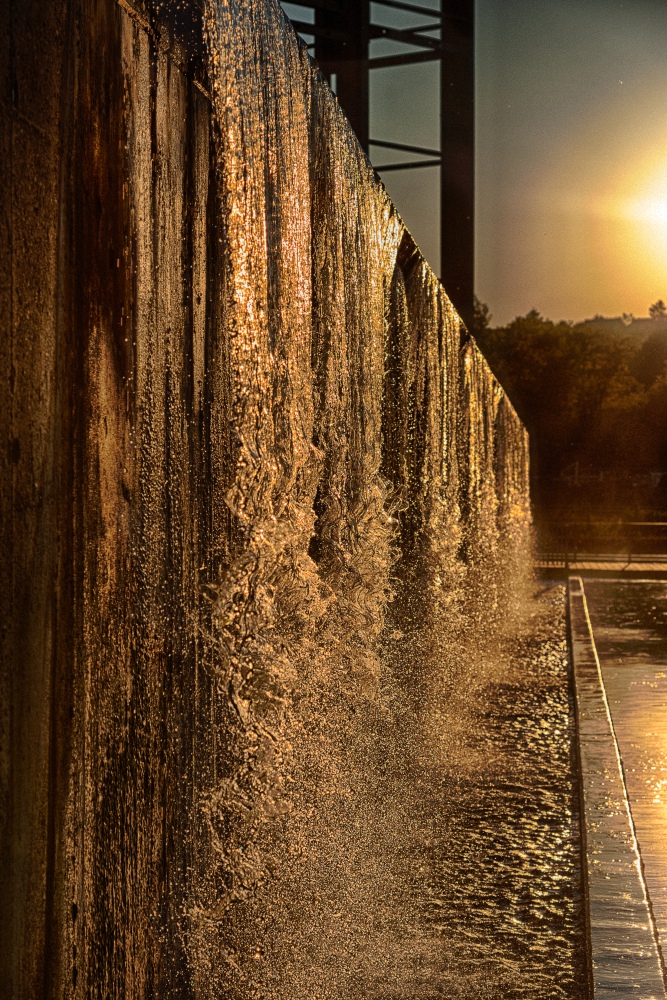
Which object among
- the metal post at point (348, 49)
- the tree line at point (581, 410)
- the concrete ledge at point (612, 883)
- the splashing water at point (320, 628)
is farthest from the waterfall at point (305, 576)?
the tree line at point (581, 410)

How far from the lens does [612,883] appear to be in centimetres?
339

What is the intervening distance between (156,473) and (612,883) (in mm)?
2178

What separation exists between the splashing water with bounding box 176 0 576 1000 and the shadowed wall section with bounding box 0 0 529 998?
15 millimetres

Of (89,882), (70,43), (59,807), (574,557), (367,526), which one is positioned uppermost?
(70,43)

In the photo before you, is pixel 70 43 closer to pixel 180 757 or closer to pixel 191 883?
pixel 180 757

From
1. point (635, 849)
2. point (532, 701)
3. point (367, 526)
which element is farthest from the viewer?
point (532, 701)

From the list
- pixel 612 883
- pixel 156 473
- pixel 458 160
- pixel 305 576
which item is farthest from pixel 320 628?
pixel 458 160

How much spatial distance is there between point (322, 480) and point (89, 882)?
1.87 m

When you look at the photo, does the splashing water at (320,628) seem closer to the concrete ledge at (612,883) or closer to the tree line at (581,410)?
the concrete ledge at (612,883)

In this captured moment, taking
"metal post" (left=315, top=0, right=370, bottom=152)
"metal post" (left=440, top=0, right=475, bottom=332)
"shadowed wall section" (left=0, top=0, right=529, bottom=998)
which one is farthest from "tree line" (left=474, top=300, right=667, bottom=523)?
"shadowed wall section" (left=0, top=0, right=529, bottom=998)

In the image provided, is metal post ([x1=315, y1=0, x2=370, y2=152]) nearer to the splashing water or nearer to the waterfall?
the splashing water

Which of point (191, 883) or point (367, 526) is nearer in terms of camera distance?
point (191, 883)

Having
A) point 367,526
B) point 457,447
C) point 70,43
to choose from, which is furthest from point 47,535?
point 457,447

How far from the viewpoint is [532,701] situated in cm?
638
